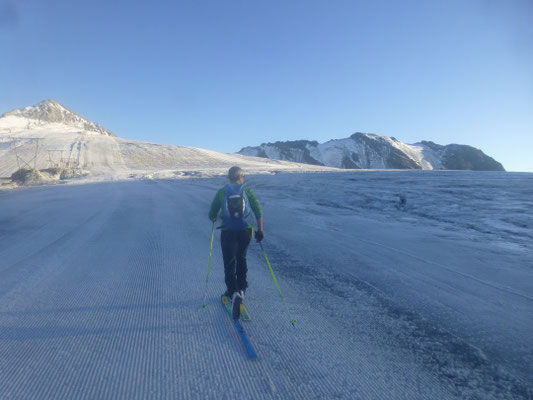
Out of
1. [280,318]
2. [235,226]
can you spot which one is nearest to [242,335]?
[280,318]

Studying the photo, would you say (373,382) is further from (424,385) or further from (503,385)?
(503,385)

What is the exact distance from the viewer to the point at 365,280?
15.8 ft

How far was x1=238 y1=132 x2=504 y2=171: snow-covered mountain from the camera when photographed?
13662 cm

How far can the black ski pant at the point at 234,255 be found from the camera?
12.9 feet

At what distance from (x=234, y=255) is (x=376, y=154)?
151m

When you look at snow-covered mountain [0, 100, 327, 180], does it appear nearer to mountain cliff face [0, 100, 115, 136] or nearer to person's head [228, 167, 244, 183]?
person's head [228, 167, 244, 183]

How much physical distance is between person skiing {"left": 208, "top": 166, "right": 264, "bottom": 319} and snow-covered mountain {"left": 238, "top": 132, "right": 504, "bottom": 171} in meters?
136

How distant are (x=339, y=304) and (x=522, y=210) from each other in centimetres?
1044

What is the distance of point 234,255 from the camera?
13.0 ft

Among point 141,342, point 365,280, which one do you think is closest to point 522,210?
point 365,280

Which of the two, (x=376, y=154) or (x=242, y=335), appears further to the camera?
(x=376, y=154)

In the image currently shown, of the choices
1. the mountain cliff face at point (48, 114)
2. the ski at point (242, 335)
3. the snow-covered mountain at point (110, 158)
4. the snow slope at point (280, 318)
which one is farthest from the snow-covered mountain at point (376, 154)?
the ski at point (242, 335)

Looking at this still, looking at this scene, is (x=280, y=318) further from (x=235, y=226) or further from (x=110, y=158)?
(x=110, y=158)

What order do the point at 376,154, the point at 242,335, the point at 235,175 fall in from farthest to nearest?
1. the point at 376,154
2. the point at 235,175
3. the point at 242,335
